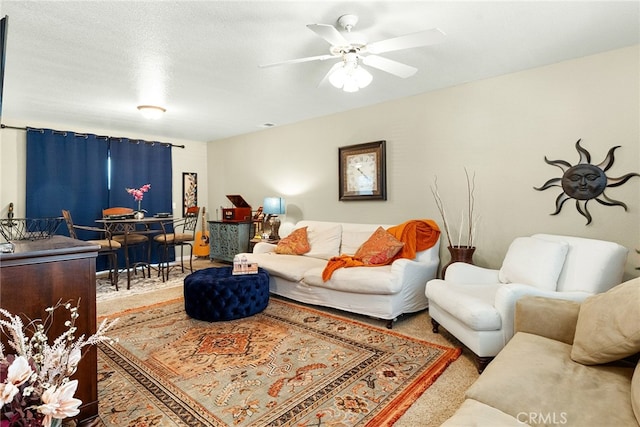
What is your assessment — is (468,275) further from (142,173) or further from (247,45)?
(142,173)

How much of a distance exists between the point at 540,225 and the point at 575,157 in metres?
0.68

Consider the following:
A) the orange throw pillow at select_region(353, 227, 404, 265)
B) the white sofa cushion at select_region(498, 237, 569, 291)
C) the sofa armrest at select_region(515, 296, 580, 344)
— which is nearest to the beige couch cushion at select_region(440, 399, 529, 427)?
the sofa armrest at select_region(515, 296, 580, 344)

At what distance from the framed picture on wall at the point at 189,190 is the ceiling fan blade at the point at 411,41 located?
5384 millimetres

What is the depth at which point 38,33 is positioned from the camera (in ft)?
7.97

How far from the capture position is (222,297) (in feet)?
10.4

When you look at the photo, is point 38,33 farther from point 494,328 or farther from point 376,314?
point 494,328

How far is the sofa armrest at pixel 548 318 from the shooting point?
5.85 ft

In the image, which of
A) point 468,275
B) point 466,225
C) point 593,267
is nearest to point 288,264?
point 468,275

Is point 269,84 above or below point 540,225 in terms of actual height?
above

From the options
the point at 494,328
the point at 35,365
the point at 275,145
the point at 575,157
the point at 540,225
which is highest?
the point at 275,145

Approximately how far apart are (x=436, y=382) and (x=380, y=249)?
1553 mm

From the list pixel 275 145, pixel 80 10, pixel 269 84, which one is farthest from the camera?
pixel 275 145

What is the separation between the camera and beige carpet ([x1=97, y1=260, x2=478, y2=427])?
1808 millimetres

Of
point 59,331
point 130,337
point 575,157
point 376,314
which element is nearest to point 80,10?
point 59,331
